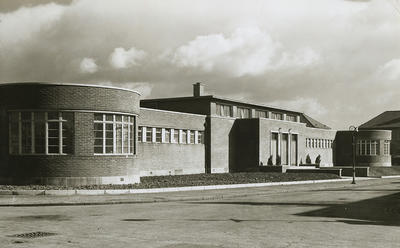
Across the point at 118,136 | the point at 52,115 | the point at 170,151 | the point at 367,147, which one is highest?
the point at 52,115

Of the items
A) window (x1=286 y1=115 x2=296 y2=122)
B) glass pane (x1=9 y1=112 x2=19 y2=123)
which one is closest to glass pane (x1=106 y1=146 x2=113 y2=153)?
glass pane (x1=9 y1=112 x2=19 y2=123)

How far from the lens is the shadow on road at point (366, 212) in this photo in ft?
47.7

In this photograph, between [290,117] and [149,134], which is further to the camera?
[290,117]

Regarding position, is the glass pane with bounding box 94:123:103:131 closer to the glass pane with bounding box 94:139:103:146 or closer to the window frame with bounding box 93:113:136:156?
the window frame with bounding box 93:113:136:156

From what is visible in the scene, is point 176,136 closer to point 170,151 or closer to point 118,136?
point 170,151

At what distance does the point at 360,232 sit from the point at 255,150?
37444mm

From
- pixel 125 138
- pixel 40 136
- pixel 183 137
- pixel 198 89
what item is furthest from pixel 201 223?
pixel 198 89

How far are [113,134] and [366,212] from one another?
48.0ft

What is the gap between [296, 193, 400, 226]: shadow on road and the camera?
14.6 metres

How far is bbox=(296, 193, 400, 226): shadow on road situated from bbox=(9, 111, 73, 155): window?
1374 cm

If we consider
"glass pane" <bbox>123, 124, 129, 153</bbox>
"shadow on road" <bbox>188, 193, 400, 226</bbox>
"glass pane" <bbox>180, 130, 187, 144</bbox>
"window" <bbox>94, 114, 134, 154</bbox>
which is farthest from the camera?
"glass pane" <bbox>180, 130, 187, 144</bbox>

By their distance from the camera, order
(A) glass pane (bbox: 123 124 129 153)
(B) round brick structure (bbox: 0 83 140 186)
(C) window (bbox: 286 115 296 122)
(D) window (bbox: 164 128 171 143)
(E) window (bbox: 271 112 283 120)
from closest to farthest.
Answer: (B) round brick structure (bbox: 0 83 140 186), (A) glass pane (bbox: 123 124 129 153), (D) window (bbox: 164 128 171 143), (E) window (bbox: 271 112 283 120), (C) window (bbox: 286 115 296 122)

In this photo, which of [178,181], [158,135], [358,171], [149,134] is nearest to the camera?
[178,181]

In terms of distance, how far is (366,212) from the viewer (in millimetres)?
17125
